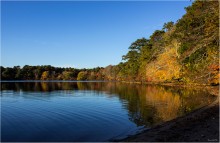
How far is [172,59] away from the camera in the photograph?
3744 centimetres

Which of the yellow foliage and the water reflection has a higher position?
the yellow foliage

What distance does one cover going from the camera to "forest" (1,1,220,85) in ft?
62.3

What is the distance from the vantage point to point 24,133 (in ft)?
47.1

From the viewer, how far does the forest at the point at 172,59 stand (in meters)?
19.0

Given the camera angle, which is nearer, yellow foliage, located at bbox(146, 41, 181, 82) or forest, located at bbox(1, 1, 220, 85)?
forest, located at bbox(1, 1, 220, 85)

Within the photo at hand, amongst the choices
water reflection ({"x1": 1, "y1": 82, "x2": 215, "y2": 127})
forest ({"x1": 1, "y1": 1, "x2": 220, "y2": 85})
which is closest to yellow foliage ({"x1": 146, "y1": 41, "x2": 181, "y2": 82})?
forest ({"x1": 1, "y1": 1, "x2": 220, "y2": 85})

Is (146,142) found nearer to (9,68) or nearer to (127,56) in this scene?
(127,56)

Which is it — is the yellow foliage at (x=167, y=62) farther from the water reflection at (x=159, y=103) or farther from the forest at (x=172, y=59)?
the water reflection at (x=159, y=103)

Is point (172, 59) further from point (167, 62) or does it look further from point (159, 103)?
point (159, 103)

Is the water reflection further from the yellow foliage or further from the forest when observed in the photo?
the yellow foliage

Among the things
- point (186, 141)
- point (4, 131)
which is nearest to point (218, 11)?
point (186, 141)

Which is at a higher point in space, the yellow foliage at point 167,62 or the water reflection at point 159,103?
the yellow foliage at point 167,62

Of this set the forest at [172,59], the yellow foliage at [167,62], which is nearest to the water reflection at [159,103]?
the forest at [172,59]

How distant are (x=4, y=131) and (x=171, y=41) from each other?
21.0 meters
